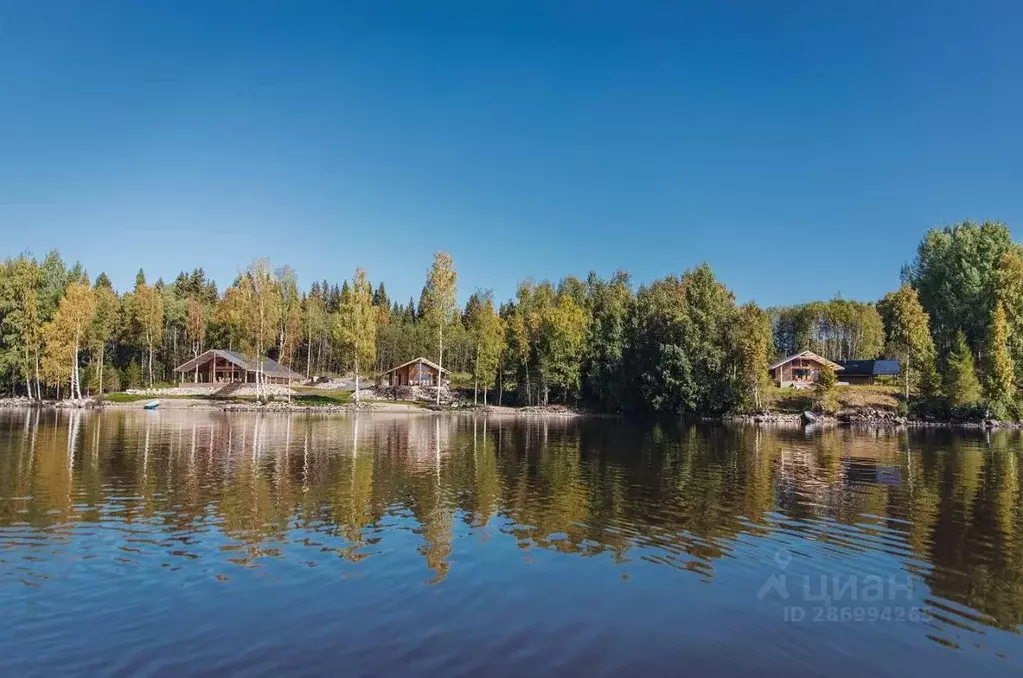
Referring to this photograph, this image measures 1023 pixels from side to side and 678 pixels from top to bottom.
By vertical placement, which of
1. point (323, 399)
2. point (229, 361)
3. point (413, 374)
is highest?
point (229, 361)

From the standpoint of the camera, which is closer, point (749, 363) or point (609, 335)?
point (749, 363)

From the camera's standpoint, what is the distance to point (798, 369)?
354 feet

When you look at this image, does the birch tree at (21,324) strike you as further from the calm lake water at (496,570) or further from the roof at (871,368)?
the roof at (871,368)

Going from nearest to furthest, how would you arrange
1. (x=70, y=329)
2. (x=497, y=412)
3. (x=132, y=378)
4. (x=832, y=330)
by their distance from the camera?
1. (x=70, y=329)
2. (x=497, y=412)
3. (x=132, y=378)
4. (x=832, y=330)

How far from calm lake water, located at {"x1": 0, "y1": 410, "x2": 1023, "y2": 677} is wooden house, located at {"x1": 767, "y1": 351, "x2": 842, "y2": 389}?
75.8 m

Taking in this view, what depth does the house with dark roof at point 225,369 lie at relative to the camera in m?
111

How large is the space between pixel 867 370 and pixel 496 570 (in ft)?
365

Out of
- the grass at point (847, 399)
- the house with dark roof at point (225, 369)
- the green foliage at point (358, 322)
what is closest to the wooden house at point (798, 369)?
the grass at point (847, 399)

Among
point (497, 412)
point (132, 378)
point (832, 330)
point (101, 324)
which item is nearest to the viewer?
point (497, 412)

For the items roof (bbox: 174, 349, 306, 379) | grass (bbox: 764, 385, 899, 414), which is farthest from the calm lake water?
roof (bbox: 174, 349, 306, 379)

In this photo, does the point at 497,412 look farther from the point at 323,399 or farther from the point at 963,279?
the point at 963,279

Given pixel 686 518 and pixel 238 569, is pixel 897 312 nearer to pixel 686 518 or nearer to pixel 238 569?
pixel 686 518

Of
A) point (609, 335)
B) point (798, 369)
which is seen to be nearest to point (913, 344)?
point (798, 369)

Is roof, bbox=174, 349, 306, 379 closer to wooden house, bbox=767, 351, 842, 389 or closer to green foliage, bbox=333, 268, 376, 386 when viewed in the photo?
green foliage, bbox=333, 268, 376, 386
